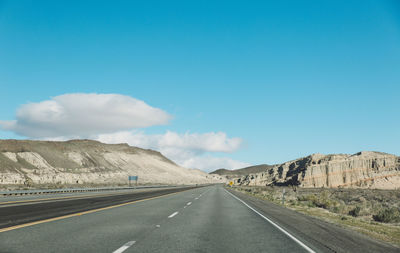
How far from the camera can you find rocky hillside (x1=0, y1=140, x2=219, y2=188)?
3007 inches

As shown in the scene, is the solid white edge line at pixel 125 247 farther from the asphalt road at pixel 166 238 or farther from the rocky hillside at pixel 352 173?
the rocky hillside at pixel 352 173

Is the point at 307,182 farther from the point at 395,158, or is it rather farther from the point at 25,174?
the point at 25,174

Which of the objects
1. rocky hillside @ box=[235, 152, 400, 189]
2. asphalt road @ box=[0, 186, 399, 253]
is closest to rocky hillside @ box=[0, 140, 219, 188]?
asphalt road @ box=[0, 186, 399, 253]

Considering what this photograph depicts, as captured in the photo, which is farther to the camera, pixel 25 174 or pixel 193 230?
pixel 25 174

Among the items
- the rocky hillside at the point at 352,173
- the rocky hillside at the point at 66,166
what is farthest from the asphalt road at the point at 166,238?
the rocky hillside at the point at 352,173

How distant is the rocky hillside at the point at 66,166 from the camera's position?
7638 cm

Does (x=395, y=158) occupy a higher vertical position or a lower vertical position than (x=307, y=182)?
higher

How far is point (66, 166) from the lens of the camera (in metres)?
96.7

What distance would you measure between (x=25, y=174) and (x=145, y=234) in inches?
3083

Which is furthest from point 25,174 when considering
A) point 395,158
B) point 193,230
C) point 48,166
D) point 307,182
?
point 395,158

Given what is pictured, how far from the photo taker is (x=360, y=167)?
7469cm

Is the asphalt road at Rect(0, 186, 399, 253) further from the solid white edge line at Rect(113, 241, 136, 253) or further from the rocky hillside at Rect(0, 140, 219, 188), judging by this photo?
the rocky hillside at Rect(0, 140, 219, 188)

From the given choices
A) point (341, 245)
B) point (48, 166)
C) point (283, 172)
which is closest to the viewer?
point (341, 245)

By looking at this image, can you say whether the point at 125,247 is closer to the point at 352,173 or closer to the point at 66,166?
the point at 352,173
